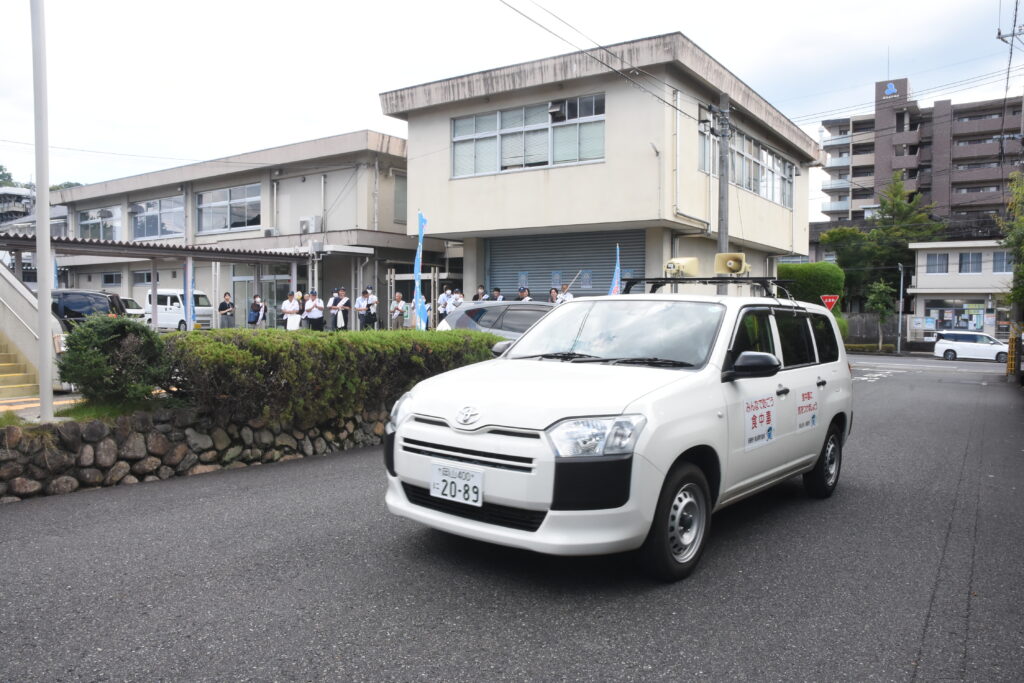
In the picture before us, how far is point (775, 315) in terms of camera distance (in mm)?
5660

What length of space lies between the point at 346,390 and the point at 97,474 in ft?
8.33

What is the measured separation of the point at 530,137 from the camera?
2125 centimetres

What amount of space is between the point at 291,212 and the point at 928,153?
2336 inches

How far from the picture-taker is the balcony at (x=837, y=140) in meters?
70.8

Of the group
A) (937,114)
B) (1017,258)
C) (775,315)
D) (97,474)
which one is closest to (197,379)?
(97,474)

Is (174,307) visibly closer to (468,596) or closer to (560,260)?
(560,260)

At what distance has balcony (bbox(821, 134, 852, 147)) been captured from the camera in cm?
7075

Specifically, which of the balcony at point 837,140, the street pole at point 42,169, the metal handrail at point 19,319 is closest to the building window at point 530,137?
the metal handrail at point 19,319

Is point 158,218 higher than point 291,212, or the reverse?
point 158,218

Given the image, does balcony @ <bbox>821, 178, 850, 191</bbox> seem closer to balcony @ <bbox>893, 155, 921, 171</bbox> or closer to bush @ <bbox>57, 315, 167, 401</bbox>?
balcony @ <bbox>893, 155, 921, 171</bbox>

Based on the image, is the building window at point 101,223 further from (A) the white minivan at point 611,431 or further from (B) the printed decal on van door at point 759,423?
(B) the printed decal on van door at point 759,423

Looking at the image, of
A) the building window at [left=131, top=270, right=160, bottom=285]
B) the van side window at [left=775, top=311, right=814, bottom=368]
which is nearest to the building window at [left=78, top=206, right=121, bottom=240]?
the building window at [left=131, top=270, right=160, bottom=285]

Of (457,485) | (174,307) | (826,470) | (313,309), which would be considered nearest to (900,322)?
(313,309)

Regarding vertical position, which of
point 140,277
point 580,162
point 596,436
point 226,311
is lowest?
point 596,436
